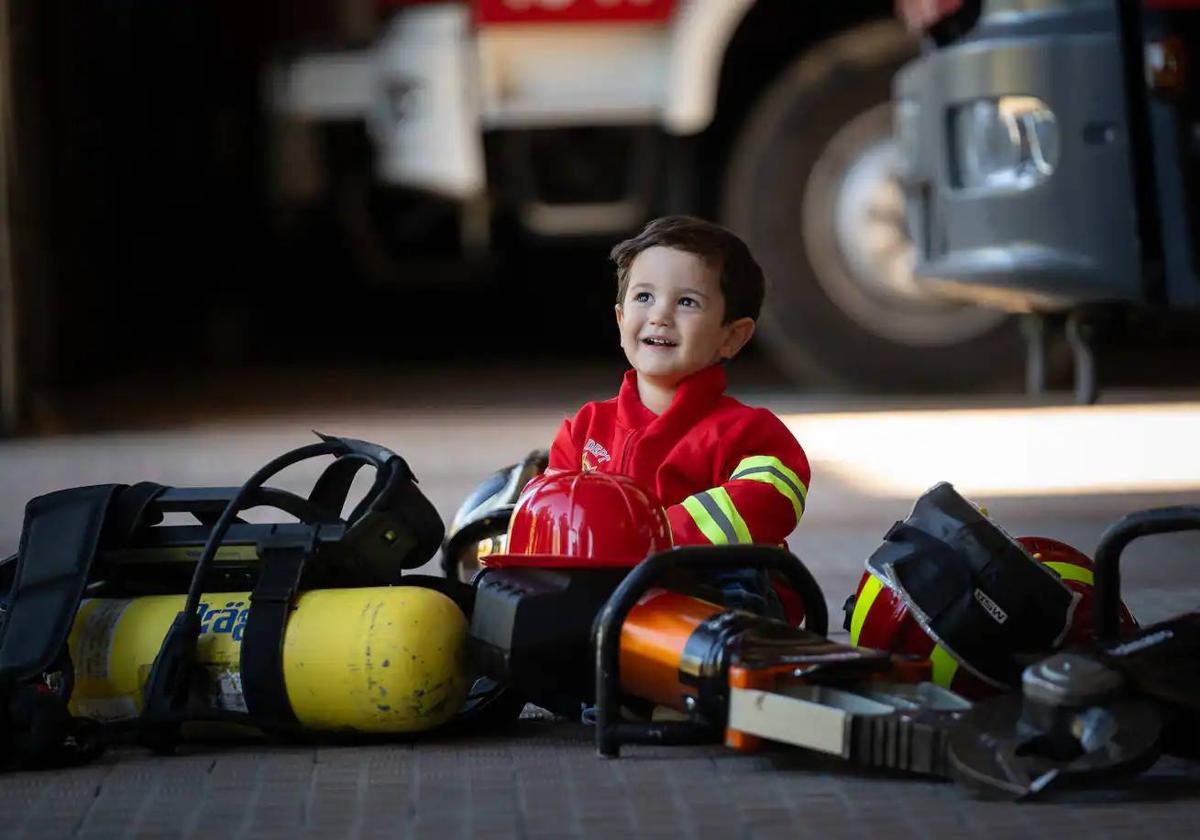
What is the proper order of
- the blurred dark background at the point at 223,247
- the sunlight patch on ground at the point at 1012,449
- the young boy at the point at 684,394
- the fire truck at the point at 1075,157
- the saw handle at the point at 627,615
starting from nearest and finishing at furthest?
the saw handle at the point at 627,615 < the young boy at the point at 684,394 < the fire truck at the point at 1075,157 < the sunlight patch on ground at the point at 1012,449 < the blurred dark background at the point at 223,247

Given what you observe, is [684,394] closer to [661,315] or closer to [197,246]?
[661,315]

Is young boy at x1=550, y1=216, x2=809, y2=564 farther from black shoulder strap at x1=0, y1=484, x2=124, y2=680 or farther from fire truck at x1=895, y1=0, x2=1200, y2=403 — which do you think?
fire truck at x1=895, y1=0, x2=1200, y2=403

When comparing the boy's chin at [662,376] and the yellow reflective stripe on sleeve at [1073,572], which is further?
the boy's chin at [662,376]

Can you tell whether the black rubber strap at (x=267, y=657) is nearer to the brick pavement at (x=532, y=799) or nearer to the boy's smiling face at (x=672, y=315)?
the brick pavement at (x=532, y=799)

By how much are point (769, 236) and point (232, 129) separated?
3635 millimetres

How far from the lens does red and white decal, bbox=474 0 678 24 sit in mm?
7531

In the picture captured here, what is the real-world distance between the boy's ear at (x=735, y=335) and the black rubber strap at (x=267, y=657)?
2.85ft

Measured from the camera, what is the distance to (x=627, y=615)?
3.17 metres

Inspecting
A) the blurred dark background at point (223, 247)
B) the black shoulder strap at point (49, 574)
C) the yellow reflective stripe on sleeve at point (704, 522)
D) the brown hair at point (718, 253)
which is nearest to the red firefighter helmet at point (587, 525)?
the yellow reflective stripe on sleeve at point (704, 522)

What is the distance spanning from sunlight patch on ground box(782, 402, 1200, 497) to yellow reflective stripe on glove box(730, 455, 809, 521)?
2431 mm

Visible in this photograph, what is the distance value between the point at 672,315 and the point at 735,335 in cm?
14

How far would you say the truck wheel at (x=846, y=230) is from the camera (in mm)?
7855

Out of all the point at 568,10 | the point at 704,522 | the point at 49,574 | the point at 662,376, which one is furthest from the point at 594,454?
the point at 568,10

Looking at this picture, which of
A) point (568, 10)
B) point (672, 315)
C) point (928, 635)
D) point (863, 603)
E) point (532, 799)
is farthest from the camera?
point (568, 10)
